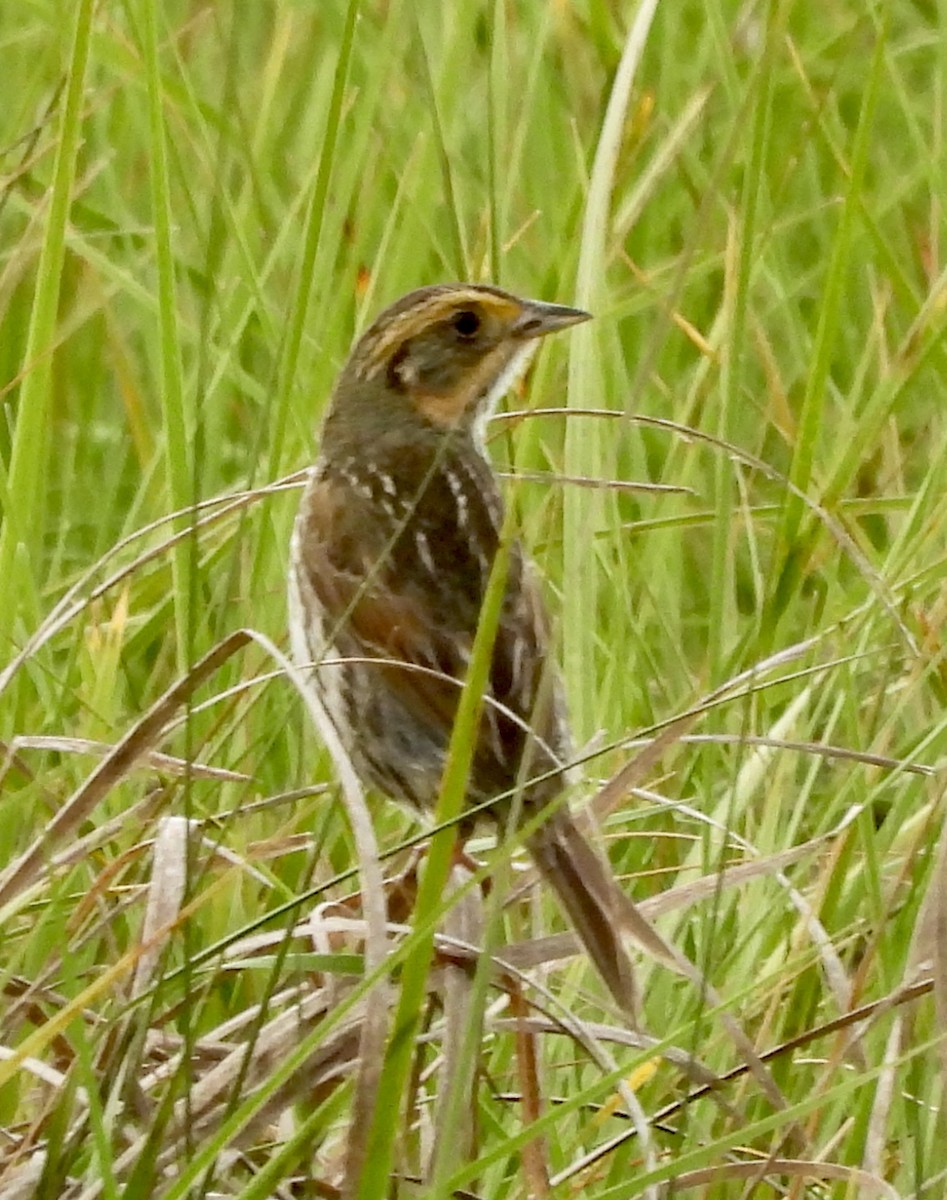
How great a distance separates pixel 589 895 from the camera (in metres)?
2.43

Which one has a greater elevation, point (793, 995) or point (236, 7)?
point (236, 7)

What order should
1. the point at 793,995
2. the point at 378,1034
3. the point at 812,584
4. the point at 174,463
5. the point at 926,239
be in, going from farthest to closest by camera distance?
the point at 926,239 → the point at 812,584 → the point at 174,463 → the point at 793,995 → the point at 378,1034

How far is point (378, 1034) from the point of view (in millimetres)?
1949

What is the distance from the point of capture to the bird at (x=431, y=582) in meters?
2.60

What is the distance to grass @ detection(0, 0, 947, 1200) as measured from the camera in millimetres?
2119

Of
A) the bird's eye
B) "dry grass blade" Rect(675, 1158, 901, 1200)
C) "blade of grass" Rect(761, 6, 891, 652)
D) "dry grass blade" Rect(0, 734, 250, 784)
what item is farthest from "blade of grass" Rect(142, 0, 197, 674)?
"dry grass blade" Rect(675, 1158, 901, 1200)

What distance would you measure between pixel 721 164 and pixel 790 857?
68 cm

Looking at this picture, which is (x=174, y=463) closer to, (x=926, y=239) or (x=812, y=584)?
(x=812, y=584)

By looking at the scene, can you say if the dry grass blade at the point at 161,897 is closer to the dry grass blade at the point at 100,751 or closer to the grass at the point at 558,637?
the grass at the point at 558,637

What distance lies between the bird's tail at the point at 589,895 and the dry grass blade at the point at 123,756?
426 millimetres

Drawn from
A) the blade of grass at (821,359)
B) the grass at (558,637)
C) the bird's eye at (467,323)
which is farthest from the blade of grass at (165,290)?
the blade of grass at (821,359)

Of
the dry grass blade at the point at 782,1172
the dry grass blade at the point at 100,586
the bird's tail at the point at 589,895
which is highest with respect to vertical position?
the dry grass blade at the point at 100,586

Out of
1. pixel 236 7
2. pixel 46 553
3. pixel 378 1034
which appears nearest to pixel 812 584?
pixel 46 553

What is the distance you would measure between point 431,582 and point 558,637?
0.16m
